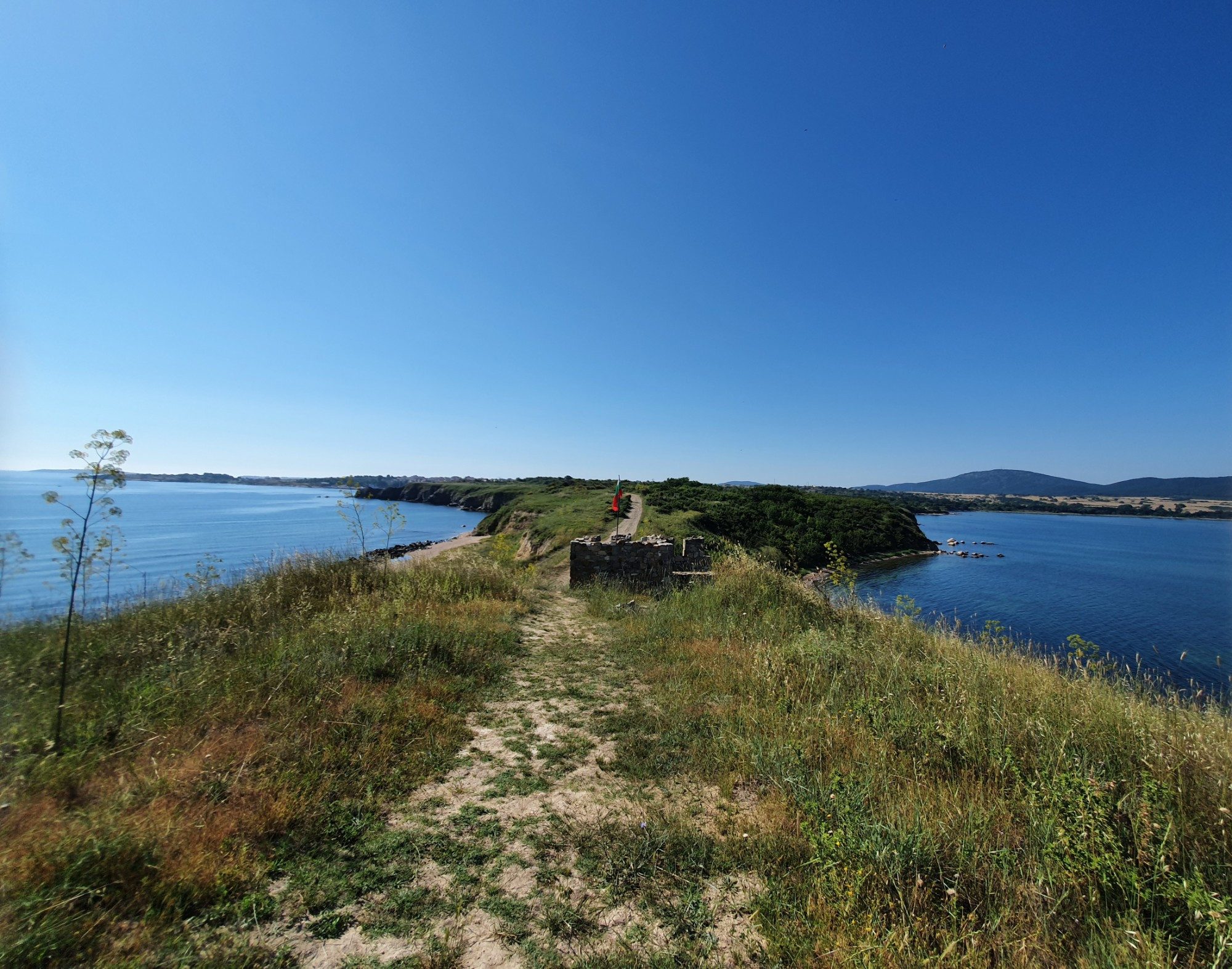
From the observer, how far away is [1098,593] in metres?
34.0

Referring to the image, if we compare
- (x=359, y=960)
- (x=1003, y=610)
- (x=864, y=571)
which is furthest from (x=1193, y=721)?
(x=864, y=571)

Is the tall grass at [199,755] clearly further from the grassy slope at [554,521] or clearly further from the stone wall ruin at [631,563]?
the grassy slope at [554,521]

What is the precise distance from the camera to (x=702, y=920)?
9.00 ft

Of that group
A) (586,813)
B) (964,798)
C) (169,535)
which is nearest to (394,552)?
(586,813)

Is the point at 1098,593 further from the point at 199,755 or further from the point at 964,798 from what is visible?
the point at 199,755

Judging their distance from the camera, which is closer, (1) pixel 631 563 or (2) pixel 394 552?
(1) pixel 631 563

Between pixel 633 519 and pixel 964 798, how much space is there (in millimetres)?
29179

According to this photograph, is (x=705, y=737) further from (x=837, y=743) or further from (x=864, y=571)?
(x=864, y=571)

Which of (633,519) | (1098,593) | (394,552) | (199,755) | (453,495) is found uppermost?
(453,495)

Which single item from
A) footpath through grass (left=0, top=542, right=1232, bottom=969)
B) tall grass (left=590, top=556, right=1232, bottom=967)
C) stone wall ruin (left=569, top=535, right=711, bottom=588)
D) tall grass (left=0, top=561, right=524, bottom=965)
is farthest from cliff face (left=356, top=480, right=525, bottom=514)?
tall grass (left=590, top=556, right=1232, bottom=967)

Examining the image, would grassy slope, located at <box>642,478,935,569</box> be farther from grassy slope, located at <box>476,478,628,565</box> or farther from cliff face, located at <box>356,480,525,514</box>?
cliff face, located at <box>356,480,525,514</box>

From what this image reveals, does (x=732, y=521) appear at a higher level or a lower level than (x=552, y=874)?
higher

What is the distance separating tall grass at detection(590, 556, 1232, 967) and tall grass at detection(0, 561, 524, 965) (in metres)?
2.60

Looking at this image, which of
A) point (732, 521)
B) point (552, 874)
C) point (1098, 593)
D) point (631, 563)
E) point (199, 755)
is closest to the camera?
point (552, 874)
